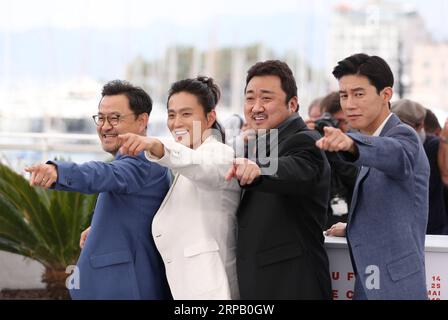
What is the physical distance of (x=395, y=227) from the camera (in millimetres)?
3549

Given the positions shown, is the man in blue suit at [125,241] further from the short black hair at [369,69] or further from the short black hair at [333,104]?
the short black hair at [333,104]

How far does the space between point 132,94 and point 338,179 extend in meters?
2.03

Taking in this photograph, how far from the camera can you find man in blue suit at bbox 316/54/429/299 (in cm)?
355

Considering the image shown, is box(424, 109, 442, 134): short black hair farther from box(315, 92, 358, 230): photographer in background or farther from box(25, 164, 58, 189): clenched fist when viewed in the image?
box(25, 164, 58, 189): clenched fist

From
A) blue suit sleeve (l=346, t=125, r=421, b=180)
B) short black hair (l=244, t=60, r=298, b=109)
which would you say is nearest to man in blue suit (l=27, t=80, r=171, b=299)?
short black hair (l=244, t=60, r=298, b=109)

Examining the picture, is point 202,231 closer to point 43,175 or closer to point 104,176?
point 104,176

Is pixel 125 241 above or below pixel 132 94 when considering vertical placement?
below

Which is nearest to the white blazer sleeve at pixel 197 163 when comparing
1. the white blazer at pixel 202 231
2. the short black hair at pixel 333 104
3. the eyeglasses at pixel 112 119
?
the white blazer at pixel 202 231

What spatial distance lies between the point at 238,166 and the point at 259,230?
0.40 meters

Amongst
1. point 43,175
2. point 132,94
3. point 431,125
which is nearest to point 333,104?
point 431,125

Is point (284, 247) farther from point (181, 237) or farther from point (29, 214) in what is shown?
point (29, 214)

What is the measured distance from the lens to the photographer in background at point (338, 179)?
220 inches

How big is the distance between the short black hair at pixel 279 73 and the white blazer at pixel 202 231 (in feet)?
1.21
